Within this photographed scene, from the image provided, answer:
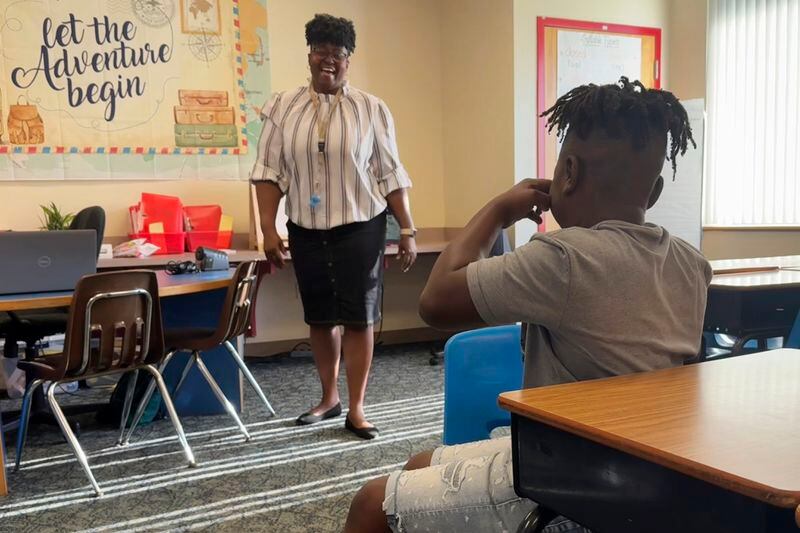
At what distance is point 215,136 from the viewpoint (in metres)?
4.10

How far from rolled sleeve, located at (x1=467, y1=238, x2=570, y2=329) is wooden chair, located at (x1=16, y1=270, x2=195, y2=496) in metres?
1.49

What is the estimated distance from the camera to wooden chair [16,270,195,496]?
1.98 meters

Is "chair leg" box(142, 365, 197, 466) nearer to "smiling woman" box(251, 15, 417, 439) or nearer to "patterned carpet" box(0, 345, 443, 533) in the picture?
"patterned carpet" box(0, 345, 443, 533)

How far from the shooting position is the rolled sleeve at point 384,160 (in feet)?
8.77

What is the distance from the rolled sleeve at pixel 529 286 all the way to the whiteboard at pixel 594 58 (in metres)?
3.59

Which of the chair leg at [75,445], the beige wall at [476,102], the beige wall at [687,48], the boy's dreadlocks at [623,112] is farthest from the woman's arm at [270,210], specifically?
the beige wall at [687,48]

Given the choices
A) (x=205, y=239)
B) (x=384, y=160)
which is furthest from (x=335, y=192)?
(x=205, y=239)

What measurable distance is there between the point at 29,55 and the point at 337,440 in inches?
113

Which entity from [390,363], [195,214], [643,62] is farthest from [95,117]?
[643,62]

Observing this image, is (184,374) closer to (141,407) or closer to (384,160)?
(141,407)

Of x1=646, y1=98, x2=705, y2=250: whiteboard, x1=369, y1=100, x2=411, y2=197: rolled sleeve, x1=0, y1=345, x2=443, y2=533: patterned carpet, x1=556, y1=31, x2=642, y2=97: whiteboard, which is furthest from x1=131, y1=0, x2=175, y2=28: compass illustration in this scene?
x1=646, y1=98, x2=705, y2=250: whiteboard

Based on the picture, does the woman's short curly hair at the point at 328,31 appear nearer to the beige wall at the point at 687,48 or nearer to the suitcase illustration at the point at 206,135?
the suitcase illustration at the point at 206,135

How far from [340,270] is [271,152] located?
56cm

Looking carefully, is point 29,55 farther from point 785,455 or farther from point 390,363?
point 785,455
